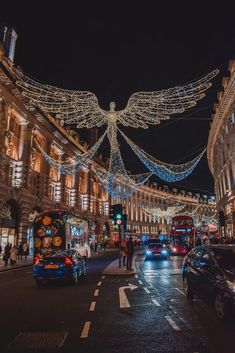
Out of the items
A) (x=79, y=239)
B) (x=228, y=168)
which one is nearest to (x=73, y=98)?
(x=79, y=239)

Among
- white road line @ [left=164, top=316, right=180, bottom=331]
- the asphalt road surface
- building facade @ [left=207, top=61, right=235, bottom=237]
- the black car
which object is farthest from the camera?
building facade @ [left=207, top=61, right=235, bottom=237]

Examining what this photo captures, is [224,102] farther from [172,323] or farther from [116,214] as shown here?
[172,323]

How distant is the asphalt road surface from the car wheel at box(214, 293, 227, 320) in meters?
0.19

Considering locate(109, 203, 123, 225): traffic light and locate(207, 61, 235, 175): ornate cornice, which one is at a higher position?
locate(207, 61, 235, 175): ornate cornice

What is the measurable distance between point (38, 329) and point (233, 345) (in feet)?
12.9

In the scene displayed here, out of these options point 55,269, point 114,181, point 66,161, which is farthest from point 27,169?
point 114,181

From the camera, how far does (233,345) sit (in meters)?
5.70

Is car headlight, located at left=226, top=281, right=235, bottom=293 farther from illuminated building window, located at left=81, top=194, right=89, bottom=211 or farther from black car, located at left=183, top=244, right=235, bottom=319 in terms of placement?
illuminated building window, located at left=81, top=194, right=89, bottom=211

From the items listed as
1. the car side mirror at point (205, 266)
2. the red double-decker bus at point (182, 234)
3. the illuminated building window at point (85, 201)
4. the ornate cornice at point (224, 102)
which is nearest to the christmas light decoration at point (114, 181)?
the illuminated building window at point (85, 201)

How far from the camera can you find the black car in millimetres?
7199

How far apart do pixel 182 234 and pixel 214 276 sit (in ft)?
98.8

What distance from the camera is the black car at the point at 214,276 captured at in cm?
720

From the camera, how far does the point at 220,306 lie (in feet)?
24.7

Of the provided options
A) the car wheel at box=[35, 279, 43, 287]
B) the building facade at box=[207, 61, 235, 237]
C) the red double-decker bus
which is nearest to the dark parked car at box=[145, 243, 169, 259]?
the red double-decker bus
